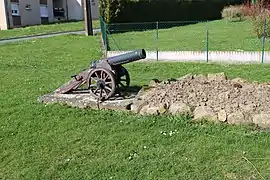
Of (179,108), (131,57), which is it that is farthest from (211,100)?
(131,57)

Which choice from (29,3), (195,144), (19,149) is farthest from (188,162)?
(29,3)

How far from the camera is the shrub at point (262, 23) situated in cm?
1663

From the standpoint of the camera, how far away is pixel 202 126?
6414 millimetres

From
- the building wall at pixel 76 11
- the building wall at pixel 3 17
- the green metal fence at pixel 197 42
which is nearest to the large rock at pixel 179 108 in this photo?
the green metal fence at pixel 197 42

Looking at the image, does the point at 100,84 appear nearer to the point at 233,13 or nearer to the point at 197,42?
the point at 197,42

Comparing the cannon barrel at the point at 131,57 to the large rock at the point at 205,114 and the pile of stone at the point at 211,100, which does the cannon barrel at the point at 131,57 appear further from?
the large rock at the point at 205,114

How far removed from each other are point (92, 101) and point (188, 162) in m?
2.88

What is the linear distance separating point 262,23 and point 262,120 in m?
12.4

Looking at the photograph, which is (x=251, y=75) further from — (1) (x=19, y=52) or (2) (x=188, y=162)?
(1) (x=19, y=52)

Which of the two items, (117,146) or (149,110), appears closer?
(117,146)

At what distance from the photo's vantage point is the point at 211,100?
6879 mm

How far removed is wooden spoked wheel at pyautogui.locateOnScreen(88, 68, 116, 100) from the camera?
7504mm

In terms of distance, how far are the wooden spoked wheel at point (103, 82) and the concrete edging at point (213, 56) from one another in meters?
7.09

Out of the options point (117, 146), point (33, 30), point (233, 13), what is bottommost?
point (117, 146)
